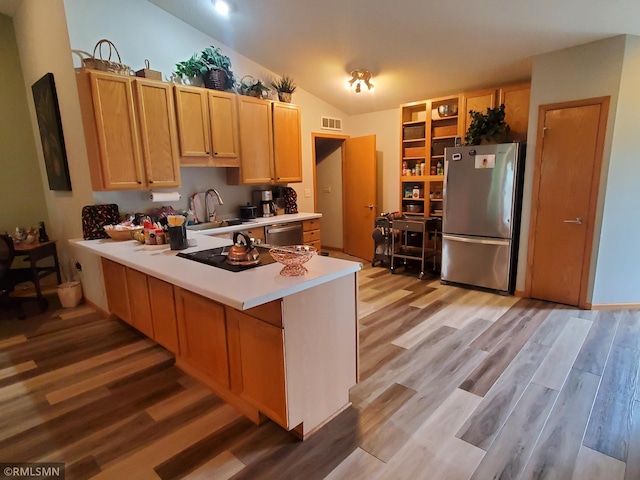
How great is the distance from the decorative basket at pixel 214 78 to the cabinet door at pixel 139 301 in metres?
2.18

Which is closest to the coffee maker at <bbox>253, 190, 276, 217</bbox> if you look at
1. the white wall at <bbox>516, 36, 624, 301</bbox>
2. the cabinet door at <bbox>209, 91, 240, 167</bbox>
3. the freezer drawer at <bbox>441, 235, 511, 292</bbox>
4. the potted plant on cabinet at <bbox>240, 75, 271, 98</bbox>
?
the cabinet door at <bbox>209, 91, 240, 167</bbox>

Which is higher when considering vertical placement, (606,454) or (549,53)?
(549,53)

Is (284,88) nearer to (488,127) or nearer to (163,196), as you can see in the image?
(163,196)

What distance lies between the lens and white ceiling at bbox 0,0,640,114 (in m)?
2.81

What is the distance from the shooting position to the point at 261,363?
1744 mm

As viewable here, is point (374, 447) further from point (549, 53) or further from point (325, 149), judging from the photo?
point (325, 149)

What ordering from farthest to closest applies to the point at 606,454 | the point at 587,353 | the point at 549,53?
the point at 549,53
the point at 587,353
the point at 606,454

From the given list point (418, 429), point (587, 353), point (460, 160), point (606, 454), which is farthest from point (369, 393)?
point (460, 160)

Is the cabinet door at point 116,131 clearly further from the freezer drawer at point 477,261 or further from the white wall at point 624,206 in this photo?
the white wall at point 624,206

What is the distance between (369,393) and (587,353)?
1.80 metres

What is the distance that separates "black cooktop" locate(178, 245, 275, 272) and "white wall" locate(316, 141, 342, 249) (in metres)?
3.73

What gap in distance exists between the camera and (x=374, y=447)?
176cm

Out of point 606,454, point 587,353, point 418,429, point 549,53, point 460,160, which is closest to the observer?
point 606,454

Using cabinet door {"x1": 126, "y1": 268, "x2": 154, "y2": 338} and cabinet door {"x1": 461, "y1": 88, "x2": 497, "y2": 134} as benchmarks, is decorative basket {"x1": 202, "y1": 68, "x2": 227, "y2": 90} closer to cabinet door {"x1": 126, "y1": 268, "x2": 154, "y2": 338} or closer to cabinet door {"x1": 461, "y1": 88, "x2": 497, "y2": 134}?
cabinet door {"x1": 126, "y1": 268, "x2": 154, "y2": 338}
